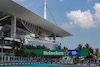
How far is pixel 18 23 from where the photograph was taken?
87.1m

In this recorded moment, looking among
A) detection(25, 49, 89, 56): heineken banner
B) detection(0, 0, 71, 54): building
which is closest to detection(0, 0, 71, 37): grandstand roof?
detection(0, 0, 71, 54): building

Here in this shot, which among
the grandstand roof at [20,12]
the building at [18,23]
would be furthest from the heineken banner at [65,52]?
the grandstand roof at [20,12]

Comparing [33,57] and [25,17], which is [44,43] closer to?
[25,17]

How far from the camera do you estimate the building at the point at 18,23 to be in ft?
214

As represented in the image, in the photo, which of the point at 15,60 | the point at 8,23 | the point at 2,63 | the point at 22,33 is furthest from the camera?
the point at 22,33

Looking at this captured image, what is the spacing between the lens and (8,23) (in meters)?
86.4

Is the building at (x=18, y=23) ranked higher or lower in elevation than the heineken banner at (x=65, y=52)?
higher

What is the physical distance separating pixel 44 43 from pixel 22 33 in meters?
14.4

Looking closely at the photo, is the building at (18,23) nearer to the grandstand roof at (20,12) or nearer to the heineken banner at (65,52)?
the grandstand roof at (20,12)

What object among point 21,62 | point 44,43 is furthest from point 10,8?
point 44,43

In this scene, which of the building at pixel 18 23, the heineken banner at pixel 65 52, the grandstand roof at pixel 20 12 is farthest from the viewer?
the building at pixel 18 23

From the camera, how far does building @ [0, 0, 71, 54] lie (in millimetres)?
65275

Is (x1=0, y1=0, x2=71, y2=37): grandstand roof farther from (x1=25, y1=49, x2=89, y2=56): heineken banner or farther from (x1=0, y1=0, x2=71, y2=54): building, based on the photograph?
(x1=25, y1=49, x2=89, y2=56): heineken banner

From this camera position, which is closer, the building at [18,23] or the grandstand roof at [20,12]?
the grandstand roof at [20,12]
